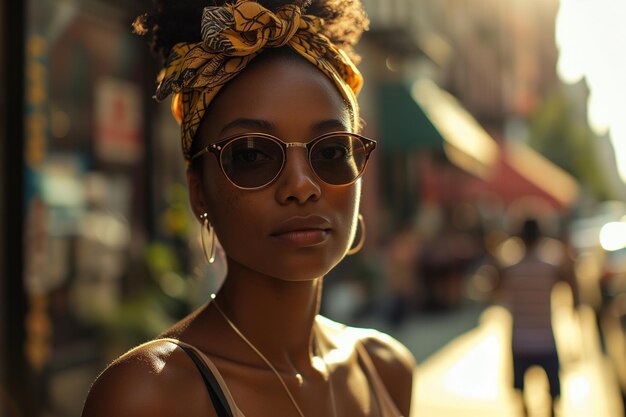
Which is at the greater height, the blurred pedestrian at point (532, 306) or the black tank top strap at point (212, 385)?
the black tank top strap at point (212, 385)

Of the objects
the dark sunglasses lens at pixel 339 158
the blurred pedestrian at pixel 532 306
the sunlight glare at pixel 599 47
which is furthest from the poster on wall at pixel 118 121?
the dark sunglasses lens at pixel 339 158

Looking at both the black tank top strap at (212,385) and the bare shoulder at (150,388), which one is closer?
the bare shoulder at (150,388)

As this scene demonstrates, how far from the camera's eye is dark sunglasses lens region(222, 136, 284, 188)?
1.73 metres

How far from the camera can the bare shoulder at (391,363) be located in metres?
2.24

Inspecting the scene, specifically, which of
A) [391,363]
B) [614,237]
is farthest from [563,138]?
[391,363]

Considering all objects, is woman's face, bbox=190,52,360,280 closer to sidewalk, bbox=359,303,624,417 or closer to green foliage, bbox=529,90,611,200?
sidewalk, bbox=359,303,624,417

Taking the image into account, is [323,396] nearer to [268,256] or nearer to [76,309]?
[268,256]

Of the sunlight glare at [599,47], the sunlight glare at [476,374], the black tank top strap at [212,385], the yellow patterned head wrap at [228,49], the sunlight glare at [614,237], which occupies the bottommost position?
the sunlight glare at [476,374]

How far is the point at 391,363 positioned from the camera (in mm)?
→ 2273

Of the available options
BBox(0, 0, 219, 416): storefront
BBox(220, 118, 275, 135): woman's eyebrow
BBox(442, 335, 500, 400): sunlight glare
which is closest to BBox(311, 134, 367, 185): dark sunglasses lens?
BBox(220, 118, 275, 135): woman's eyebrow

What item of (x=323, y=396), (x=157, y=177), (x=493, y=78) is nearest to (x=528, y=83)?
(x=493, y=78)

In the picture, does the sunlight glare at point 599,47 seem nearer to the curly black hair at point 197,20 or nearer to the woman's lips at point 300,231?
the curly black hair at point 197,20

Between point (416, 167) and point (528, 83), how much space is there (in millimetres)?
44322

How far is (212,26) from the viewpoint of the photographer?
69.3 inches
